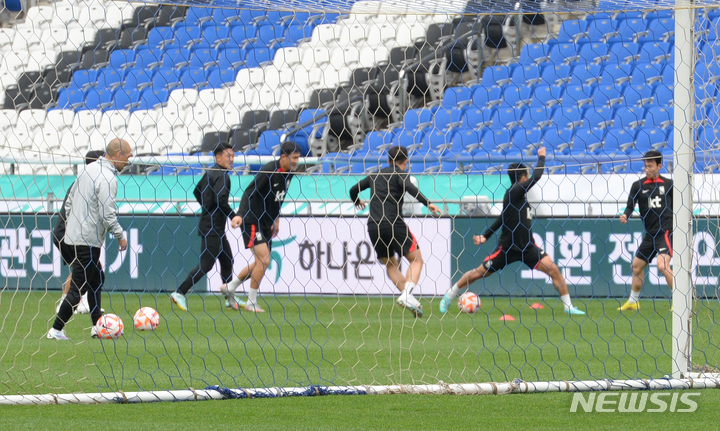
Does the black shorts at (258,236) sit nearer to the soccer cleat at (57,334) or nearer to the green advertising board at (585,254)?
the green advertising board at (585,254)

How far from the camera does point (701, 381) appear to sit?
5152 mm

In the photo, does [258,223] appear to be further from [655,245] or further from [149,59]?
[655,245]

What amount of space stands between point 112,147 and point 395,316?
11.5ft

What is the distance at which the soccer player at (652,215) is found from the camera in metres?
9.12

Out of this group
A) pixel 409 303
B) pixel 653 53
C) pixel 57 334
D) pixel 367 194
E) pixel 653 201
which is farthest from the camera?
pixel 367 194

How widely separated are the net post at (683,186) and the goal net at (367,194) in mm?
13

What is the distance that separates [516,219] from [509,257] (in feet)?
1.69

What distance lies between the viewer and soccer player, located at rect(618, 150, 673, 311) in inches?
359

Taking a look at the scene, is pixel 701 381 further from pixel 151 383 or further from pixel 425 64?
pixel 425 64

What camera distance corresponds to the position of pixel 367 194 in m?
13.0

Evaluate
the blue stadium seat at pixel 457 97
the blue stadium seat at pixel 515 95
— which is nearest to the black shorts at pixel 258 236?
the blue stadium seat at pixel 457 97

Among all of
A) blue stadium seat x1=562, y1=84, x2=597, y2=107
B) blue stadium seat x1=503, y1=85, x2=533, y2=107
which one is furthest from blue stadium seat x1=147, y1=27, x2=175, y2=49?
blue stadium seat x1=562, y1=84, x2=597, y2=107

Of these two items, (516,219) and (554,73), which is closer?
(516,219)

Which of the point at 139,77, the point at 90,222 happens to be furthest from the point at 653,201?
the point at 139,77
